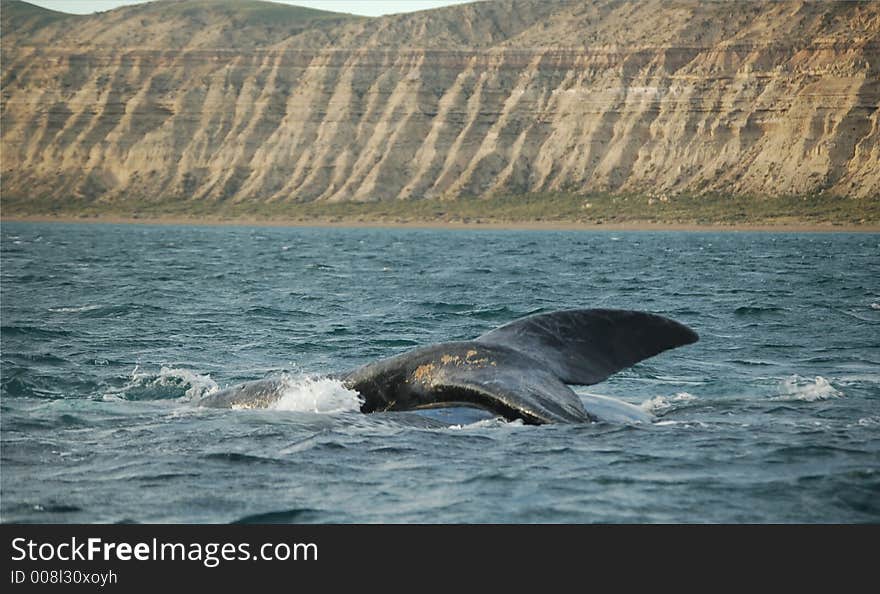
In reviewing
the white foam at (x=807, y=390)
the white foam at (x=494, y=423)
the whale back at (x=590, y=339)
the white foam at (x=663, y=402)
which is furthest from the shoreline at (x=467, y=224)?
the white foam at (x=494, y=423)

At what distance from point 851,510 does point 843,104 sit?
122 meters

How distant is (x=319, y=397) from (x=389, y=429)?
1.08m

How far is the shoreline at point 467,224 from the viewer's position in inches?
4459

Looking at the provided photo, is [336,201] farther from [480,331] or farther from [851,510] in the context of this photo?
[851,510]

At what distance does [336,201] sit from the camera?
144750mm

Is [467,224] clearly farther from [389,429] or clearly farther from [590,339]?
[389,429]

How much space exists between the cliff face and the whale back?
367 feet

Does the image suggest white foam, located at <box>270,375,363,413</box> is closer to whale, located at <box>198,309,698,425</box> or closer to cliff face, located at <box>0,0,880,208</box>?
whale, located at <box>198,309,698,425</box>

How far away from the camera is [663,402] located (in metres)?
13.6

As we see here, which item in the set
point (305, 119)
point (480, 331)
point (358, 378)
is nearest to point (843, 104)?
point (305, 119)

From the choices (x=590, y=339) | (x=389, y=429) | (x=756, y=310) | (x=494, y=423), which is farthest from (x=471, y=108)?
(x=494, y=423)

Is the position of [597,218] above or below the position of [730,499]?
below
